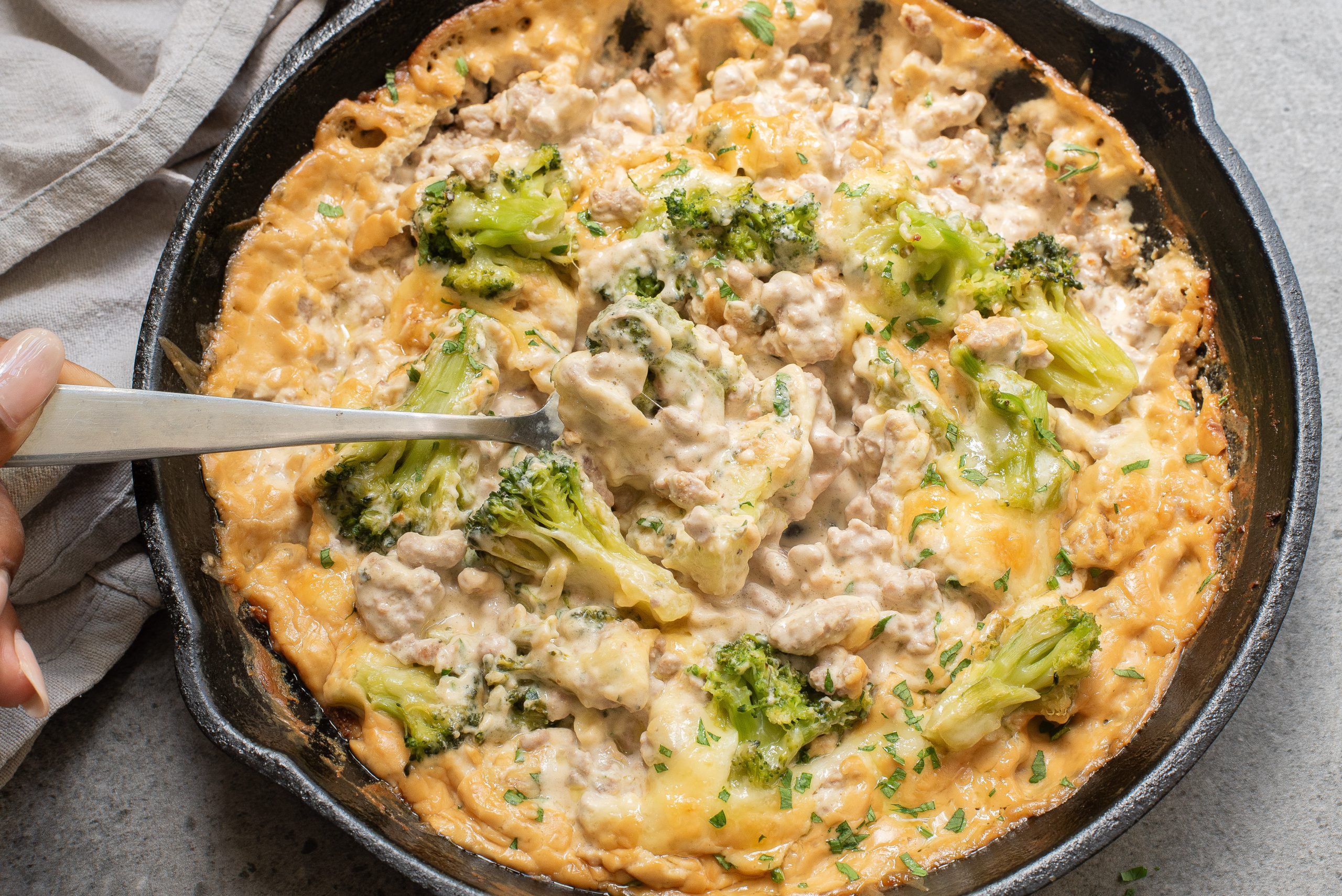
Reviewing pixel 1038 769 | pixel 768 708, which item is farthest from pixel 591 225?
pixel 1038 769

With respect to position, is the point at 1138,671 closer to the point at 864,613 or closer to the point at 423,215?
the point at 864,613

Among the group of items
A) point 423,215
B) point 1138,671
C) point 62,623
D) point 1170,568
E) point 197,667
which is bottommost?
point 62,623

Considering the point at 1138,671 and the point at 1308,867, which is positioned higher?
the point at 1138,671

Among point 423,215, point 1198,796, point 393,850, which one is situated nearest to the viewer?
point 393,850

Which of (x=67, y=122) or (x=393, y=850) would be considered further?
(x=67, y=122)

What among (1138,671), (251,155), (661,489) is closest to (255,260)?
(251,155)

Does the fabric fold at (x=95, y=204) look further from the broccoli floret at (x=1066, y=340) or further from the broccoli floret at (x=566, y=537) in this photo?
the broccoli floret at (x=1066, y=340)

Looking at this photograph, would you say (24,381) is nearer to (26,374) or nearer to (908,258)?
(26,374)
